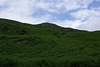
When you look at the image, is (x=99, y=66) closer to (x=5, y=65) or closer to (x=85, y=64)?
(x=85, y=64)

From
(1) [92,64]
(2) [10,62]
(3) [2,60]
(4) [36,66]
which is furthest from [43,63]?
(1) [92,64]

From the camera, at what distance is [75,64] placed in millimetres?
20953

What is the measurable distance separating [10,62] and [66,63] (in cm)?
1160

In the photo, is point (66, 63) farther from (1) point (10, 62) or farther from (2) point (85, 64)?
(1) point (10, 62)

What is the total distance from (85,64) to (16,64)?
14070 millimetres

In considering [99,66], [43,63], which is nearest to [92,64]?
[99,66]

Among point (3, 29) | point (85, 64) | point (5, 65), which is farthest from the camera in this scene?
point (3, 29)

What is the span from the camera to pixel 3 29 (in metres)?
102

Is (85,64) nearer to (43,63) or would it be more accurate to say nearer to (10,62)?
(43,63)

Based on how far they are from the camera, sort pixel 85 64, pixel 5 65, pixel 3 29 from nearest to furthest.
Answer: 1. pixel 5 65
2. pixel 85 64
3. pixel 3 29

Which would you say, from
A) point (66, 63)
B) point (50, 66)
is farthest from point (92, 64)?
point (50, 66)

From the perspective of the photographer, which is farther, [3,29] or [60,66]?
[3,29]

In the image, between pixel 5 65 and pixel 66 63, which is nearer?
pixel 5 65

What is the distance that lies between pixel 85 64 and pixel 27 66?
11.8m
